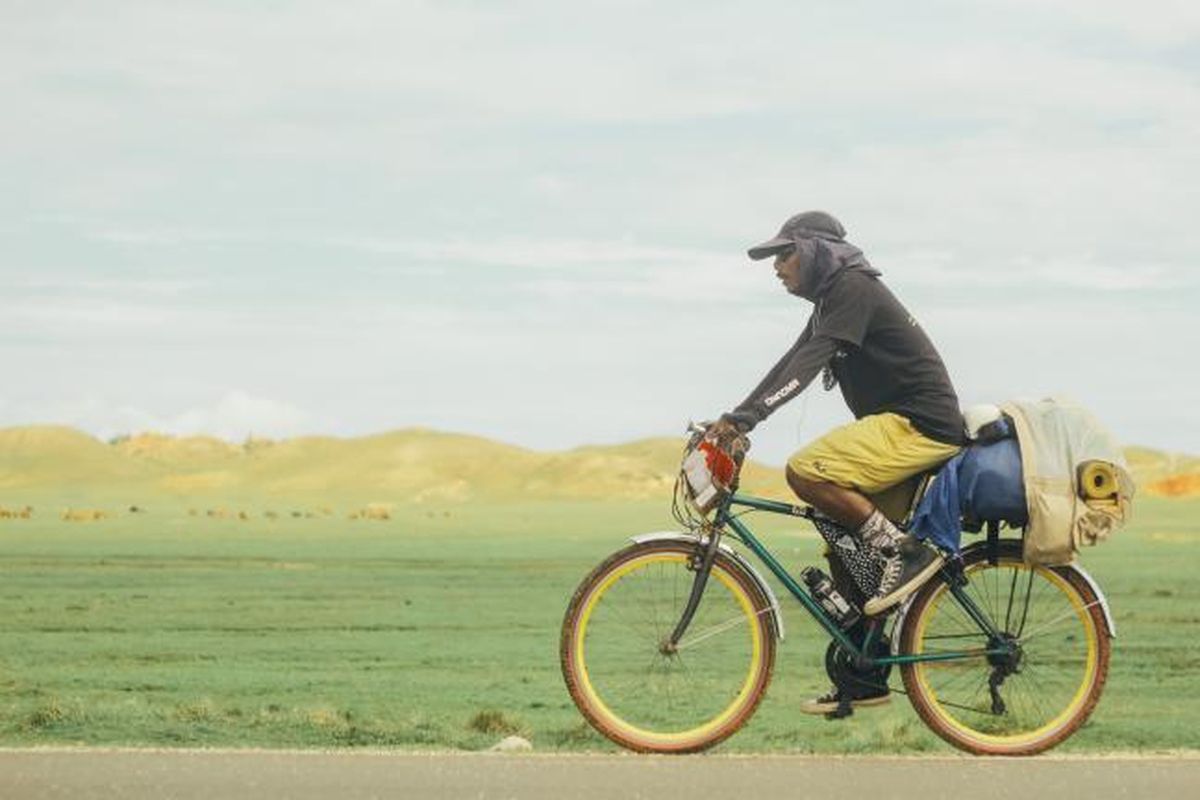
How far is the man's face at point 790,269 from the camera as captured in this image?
7.90m

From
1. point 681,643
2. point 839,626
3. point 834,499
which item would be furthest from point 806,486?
point 681,643

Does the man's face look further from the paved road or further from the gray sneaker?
the paved road

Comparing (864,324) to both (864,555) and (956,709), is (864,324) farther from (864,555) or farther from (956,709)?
(956,709)

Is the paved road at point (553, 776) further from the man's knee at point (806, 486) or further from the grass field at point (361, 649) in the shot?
the grass field at point (361, 649)

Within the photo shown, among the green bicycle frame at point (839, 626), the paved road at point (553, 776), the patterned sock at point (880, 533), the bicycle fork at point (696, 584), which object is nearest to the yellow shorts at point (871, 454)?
the patterned sock at point (880, 533)

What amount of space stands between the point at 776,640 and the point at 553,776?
4.12 feet

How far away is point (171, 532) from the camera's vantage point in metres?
61.7

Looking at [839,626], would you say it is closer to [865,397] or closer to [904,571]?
[904,571]

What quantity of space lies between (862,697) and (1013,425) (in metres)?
1.19

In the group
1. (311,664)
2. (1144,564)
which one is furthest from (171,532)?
(311,664)

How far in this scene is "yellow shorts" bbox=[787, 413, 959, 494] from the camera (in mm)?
7859

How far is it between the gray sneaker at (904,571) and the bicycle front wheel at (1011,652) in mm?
156

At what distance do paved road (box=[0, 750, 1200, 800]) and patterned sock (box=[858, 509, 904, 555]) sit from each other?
80 centimetres

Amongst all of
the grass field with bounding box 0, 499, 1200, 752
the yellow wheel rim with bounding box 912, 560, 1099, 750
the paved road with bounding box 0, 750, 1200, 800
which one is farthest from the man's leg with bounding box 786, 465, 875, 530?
the grass field with bounding box 0, 499, 1200, 752
